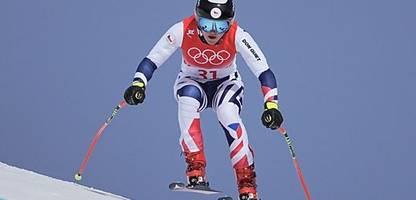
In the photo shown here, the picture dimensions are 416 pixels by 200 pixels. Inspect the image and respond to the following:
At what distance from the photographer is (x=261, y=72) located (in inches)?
205

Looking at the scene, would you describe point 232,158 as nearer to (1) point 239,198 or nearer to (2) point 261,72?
(1) point 239,198

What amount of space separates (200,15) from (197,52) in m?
0.29

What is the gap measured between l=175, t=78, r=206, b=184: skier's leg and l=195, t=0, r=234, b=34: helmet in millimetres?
477

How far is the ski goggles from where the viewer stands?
4.92 metres

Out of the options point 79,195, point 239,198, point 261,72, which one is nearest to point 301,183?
point 239,198

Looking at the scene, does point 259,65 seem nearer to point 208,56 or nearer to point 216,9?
point 208,56

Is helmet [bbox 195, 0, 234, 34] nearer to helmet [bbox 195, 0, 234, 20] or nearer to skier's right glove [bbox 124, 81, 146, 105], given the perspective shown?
helmet [bbox 195, 0, 234, 20]

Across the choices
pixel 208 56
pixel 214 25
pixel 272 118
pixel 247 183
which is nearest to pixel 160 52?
pixel 208 56

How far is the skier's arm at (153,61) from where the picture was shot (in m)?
5.07

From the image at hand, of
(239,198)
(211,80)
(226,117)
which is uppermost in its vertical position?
(211,80)

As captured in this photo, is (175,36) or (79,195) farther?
(175,36)

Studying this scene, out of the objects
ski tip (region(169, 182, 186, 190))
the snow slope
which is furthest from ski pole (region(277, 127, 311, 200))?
the snow slope

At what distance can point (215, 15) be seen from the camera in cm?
490

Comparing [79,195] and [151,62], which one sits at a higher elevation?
[151,62]
